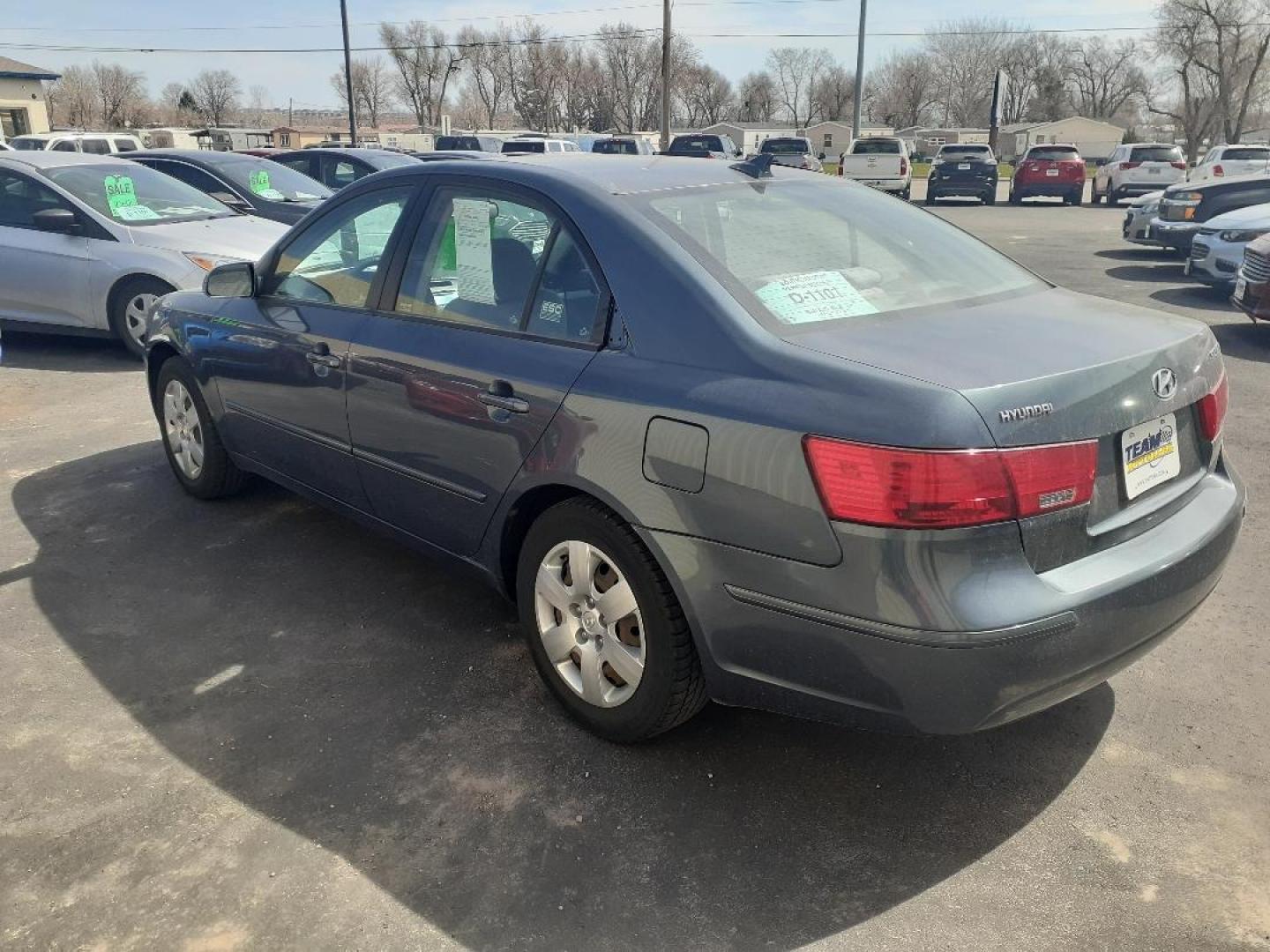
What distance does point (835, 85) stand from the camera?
115875mm

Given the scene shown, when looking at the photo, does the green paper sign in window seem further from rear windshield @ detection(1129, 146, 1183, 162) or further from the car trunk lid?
rear windshield @ detection(1129, 146, 1183, 162)

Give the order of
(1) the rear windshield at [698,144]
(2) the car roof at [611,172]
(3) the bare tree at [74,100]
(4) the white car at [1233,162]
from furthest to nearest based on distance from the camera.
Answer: (3) the bare tree at [74,100], (1) the rear windshield at [698,144], (4) the white car at [1233,162], (2) the car roof at [611,172]

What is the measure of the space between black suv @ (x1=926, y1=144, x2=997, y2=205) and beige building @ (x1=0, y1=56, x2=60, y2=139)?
135 feet

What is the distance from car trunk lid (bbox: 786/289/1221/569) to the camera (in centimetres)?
225

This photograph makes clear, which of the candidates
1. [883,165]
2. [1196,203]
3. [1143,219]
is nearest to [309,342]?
[1196,203]

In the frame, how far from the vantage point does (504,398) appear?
9.73 ft

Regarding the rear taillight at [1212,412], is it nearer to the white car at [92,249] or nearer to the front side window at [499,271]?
the front side window at [499,271]

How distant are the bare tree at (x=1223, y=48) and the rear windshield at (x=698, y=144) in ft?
165

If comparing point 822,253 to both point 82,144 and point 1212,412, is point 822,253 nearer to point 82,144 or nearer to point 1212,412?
A: point 1212,412

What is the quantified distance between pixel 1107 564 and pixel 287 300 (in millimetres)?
3130

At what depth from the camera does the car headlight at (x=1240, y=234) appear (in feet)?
31.8

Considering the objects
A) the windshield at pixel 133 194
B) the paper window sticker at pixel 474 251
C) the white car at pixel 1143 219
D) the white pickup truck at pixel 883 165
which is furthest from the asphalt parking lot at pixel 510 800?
the white pickup truck at pixel 883 165

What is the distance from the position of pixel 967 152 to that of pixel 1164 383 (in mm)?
26642

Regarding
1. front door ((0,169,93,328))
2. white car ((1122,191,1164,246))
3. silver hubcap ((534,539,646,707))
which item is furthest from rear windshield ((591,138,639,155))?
silver hubcap ((534,539,646,707))
